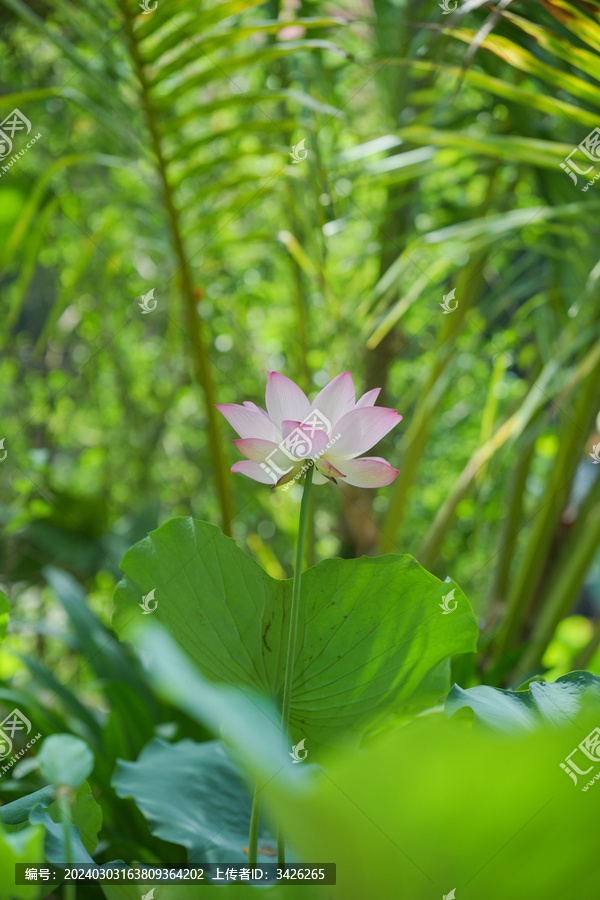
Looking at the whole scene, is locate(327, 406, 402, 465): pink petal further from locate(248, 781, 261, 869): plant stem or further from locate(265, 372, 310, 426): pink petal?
locate(248, 781, 261, 869): plant stem

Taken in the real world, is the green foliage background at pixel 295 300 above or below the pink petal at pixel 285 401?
below

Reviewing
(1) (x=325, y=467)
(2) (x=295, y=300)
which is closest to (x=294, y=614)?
(1) (x=325, y=467)

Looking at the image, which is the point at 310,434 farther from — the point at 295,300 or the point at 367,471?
the point at 295,300

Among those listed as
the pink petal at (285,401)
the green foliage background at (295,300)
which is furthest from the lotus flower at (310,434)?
the green foliage background at (295,300)

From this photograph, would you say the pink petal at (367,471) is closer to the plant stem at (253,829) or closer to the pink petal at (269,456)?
the pink petal at (269,456)

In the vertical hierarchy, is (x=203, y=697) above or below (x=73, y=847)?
above

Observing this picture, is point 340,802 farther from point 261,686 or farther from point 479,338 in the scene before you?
point 479,338

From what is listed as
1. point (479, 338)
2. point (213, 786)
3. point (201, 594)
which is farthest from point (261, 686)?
point (479, 338)

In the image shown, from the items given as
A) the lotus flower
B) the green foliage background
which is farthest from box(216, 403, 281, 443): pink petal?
the green foliage background
